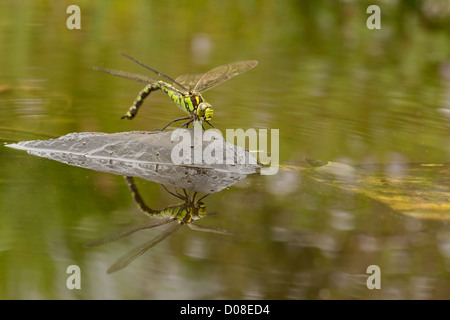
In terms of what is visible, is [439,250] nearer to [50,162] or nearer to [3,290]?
[3,290]

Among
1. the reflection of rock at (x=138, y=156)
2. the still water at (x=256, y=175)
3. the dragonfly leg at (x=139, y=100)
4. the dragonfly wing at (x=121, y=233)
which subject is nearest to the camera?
the still water at (x=256, y=175)

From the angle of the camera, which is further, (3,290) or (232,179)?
(232,179)

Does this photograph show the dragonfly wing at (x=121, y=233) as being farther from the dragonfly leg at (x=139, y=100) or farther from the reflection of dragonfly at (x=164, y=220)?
the dragonfly leg at (x=139, y=100)

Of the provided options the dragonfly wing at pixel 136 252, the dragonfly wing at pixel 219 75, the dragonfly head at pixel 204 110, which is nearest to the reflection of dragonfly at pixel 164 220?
the dragonfly wing at pixel 136 252

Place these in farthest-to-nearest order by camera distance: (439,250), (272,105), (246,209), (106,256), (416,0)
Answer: (416,0)
(272,105)
(246,209)
(439,250)
(106,256)

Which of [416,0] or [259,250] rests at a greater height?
[416,0]

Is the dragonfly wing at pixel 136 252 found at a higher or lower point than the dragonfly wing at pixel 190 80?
lower

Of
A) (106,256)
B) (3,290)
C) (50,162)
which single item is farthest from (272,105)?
(3,290)
